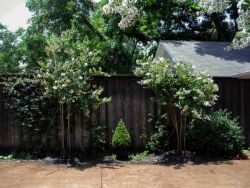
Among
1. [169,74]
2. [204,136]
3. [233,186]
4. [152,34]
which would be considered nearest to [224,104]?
[204,136]

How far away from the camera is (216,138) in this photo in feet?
32.3

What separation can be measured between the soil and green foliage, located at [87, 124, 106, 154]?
1139 mm

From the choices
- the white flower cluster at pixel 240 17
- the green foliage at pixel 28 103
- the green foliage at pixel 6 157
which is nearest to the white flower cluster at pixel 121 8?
the white flower cluster at pixel 240 17

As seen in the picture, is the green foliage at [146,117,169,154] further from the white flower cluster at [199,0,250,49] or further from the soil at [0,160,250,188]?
the white flower cluster at [199,0,250,49]

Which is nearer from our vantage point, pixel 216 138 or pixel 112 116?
pixel 216 138

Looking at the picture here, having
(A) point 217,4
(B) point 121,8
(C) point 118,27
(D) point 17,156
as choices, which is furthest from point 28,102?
(C) point 118,27

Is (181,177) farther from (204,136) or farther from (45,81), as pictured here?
(45,81)

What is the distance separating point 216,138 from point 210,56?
561 cm

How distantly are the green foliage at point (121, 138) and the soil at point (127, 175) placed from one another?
586 mm

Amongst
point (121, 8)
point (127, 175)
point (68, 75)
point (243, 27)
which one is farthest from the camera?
point (121, 8)

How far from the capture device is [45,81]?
9328mm

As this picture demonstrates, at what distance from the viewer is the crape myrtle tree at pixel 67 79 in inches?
365

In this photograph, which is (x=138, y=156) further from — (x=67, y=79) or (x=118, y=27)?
(x=118, y=27)

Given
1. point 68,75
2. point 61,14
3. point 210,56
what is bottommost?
point 68,75
